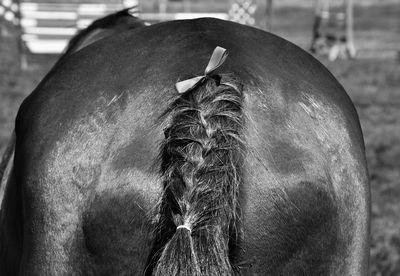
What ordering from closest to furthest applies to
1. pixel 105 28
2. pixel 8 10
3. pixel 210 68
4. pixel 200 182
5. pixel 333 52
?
pixel 200 182, pixel 210 68, pixel 105 28, pixel 333 52, pixel 8 10

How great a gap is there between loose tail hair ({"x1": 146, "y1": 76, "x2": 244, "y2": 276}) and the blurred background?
176 cm

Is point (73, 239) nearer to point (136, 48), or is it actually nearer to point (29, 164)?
point (29, 164)

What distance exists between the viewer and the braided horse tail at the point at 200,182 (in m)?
1.63

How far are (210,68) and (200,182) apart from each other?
0.30 m

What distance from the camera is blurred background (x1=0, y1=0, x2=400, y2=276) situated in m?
6.54

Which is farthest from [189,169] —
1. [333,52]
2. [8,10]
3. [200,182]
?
[8,10]

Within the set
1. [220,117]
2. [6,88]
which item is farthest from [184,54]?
[6,88]

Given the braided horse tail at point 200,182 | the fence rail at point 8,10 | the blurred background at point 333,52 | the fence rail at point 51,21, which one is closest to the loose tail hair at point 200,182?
the braided horse tail at point 200,182

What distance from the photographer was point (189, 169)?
1.69m

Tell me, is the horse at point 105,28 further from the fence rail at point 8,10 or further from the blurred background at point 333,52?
the fence rail at point 8,10

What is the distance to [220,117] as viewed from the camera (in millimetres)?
1742

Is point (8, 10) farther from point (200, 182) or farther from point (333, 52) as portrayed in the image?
point (200, 182)

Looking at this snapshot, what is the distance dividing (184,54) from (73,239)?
558 millimetres

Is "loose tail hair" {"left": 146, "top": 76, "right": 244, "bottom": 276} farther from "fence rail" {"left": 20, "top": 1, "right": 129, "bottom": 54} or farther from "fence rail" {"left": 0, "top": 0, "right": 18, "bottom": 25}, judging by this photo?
"fence rail" {"left": 0, "top": 0, "right": 18, "bottom": 25}
